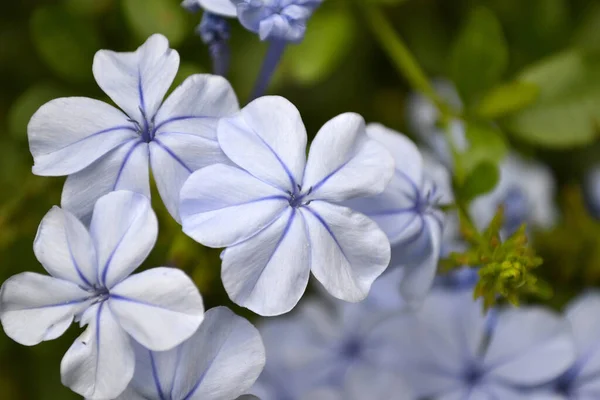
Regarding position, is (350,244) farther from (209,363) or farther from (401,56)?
(401,56)

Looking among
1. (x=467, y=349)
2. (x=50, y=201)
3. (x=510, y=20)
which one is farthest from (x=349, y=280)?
(x=510, y=20)

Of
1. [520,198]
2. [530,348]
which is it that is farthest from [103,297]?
[520,198]

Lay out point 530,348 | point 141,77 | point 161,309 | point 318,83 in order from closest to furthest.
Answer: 1. point 161,309
2. point 141,77
3. point 530,348
4. point 318,83

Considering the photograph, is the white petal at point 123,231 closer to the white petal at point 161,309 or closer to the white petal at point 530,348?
the white petal at point 161,309

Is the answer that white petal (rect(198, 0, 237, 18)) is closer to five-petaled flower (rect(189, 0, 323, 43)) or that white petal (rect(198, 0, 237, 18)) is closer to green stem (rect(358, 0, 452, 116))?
five-petaled flower (rect(189, 0, 323, 43))

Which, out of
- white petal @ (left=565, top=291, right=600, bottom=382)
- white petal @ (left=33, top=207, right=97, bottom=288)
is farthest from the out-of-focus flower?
white petal @ (left=33, top=207, right=97, bottom=288)
